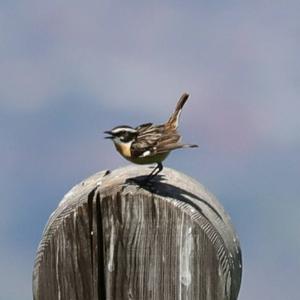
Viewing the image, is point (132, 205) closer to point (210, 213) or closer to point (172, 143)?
point (210, 213)

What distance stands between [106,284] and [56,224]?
36cm

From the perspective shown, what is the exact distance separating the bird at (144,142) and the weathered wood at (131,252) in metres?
Result: 2.57

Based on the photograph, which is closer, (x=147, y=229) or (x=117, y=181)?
(x=147, y=229)

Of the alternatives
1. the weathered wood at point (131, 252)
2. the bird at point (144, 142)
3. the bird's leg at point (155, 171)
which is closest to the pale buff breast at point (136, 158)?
the bird at point (144, 142)

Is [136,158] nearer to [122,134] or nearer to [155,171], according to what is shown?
[122,134]

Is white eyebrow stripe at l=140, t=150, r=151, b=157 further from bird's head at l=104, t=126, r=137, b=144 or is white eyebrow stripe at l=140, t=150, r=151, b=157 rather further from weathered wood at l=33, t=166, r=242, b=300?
weathered wood at l=33, t=166, r=242, b=300

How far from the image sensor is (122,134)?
21.6 feet

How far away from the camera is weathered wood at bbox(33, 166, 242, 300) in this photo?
374cm

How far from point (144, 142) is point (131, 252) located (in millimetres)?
2963

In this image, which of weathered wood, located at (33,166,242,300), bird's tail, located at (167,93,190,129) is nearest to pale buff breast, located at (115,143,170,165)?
bird's tail, located at (167,93,190,129)

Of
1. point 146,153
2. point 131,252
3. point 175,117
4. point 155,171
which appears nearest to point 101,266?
point 131,252

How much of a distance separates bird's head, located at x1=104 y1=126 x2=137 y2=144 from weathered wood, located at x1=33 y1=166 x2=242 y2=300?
8.63 feet

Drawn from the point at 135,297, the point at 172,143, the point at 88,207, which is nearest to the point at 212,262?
the point at 135,297

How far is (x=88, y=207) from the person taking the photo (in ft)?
12.7
